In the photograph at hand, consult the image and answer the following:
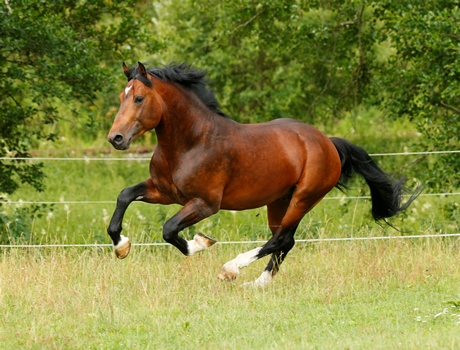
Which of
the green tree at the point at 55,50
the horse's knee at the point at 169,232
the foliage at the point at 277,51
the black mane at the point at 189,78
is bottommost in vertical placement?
the foliage at the point at 277,51

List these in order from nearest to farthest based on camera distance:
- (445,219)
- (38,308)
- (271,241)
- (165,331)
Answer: (165,331) < (38,308) < (271,241) < (445,219)

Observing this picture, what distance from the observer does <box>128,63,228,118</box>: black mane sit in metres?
7.35

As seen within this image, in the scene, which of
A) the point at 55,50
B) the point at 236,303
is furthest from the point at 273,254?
the point at 55,50

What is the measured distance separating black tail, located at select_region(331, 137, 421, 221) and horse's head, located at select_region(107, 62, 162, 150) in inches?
99.3

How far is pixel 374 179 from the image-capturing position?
903 cm

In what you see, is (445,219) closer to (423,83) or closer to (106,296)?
Result: (423,83)

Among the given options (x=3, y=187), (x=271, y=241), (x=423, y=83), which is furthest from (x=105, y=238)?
(x=423, y=83)

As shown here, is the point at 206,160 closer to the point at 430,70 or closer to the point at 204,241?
the point at 204,241

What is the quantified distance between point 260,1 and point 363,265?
5808 mm

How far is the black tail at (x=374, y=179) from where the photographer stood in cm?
882

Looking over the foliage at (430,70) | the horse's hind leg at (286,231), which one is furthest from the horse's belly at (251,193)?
the foliage at (430,70)

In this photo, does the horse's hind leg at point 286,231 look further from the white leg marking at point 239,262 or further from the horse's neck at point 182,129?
the horse's neck at point 182,129

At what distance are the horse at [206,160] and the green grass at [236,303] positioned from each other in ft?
1.51

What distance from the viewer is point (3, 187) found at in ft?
41.1
